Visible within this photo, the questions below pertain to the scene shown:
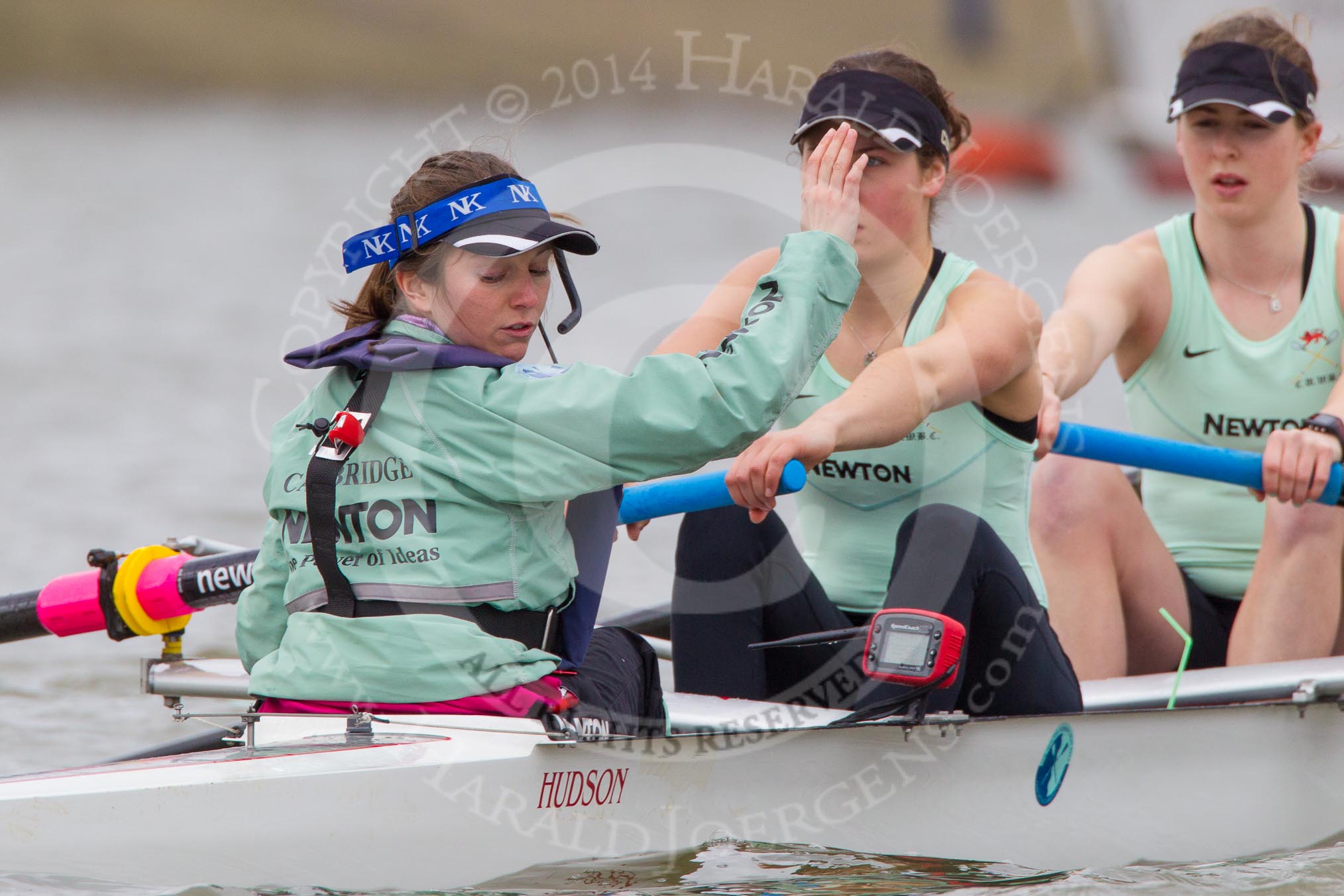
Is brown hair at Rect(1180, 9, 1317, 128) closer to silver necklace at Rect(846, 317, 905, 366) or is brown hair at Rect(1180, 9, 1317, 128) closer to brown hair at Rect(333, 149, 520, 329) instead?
silver necklace at Rect(846, 317, 905, 366)

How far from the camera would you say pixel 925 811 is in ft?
8.04

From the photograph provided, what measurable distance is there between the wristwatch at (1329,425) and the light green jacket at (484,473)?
1.40 m

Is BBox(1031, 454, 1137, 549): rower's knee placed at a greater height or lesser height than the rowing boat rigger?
greater

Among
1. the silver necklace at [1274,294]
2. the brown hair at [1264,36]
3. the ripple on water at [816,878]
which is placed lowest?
the ripple on water at [816,878]

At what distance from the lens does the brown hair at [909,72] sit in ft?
8.77

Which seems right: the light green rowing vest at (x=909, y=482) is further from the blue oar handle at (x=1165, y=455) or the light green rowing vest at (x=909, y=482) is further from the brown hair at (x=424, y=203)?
the brown hair at (x=424, y=203)

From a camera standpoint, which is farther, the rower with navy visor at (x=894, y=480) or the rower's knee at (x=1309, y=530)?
the rower's knee at (x=1309, y=530)

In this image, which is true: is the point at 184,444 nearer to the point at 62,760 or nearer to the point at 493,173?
the point at 62,760

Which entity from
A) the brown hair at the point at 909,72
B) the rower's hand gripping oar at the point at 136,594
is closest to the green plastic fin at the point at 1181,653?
the brown hair at the point at 909,72

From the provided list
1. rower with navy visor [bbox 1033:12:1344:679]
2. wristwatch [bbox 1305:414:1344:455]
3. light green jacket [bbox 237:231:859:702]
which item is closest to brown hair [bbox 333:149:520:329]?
light green jacket [bbox 237:231:859:702]

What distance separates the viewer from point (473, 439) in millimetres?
2010

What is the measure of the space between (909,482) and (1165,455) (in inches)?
25.2

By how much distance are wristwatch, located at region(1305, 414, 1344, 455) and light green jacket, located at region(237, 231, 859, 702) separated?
1396mm

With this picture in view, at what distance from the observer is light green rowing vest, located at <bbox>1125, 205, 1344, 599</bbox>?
331 cm
